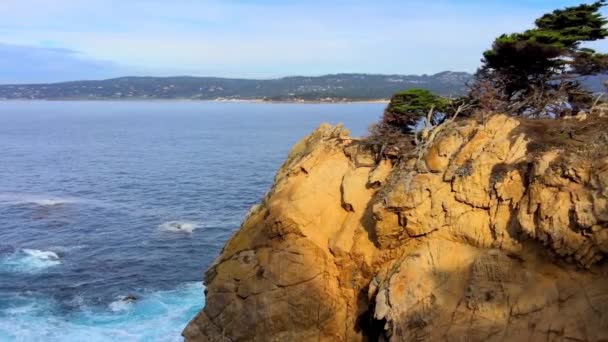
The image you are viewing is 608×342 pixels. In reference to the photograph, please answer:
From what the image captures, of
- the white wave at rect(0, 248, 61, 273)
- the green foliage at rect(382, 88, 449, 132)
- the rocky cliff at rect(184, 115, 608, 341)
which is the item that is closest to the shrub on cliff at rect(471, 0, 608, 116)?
the green foliage at rect(382, 88, 449, 132)

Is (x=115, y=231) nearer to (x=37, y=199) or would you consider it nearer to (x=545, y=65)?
(x=37, y=199)

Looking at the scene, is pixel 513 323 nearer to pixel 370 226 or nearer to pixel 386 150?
pixel 370 226

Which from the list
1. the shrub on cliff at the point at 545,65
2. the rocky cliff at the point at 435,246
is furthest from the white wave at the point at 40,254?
the shrub on cliff at the point at 545,65

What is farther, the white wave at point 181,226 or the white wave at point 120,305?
the white wave at point 181,226

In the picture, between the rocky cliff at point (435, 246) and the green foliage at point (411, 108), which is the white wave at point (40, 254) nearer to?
the rocky cliff at point (435, 246)

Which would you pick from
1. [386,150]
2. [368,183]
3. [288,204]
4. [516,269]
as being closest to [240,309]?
[288,204]
